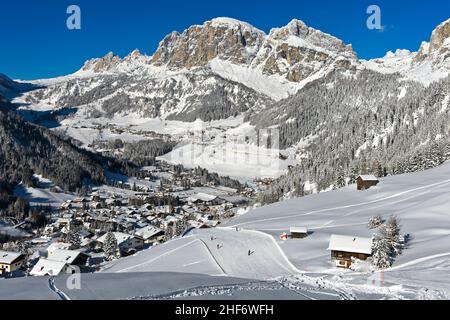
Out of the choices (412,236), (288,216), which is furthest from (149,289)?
(288,216)

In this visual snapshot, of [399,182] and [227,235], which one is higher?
[399,182]

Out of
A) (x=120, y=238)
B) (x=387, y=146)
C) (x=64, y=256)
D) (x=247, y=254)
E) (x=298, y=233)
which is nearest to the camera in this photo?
(x=247, y=254)

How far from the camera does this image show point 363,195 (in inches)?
3469

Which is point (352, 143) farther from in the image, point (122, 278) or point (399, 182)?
point (122, 278)

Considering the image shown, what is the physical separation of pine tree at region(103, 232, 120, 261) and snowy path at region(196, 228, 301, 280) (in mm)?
22988

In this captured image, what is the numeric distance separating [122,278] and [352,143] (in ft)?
493

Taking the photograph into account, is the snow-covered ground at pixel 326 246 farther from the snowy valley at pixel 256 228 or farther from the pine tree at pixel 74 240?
the pine tree at pixel 74 240

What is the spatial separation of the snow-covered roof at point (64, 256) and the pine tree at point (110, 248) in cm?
657

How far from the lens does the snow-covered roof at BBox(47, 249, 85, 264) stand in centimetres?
7875

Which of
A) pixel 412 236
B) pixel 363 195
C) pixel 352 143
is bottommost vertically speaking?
pixel 412 236

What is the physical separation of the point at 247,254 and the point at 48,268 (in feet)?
120

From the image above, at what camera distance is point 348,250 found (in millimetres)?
47625

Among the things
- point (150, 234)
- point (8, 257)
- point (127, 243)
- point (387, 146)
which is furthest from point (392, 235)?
point (387, 146)

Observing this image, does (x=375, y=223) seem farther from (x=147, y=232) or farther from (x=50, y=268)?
(x=147, y=232)
